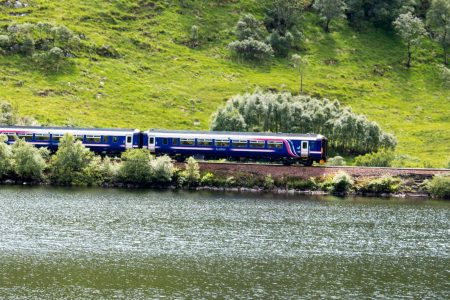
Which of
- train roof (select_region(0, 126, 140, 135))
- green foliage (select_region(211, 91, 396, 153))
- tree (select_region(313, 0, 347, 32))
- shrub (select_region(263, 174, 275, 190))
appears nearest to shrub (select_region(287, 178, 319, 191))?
shrub (select_region(263, 174, 275, 190))

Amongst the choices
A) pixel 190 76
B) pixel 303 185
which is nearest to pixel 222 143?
pixel 303 185

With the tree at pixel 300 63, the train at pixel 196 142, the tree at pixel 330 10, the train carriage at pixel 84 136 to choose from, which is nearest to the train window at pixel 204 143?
the train at pixel 196 142

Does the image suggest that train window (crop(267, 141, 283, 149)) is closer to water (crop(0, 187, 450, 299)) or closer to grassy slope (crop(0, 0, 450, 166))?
water (crop(0, 187, 450, 299))

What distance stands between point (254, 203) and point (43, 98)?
2545 inches

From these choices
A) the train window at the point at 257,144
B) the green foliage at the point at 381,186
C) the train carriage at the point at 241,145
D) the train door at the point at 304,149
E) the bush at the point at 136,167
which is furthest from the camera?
the train window at the point at 257,144

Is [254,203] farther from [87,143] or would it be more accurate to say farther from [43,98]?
[43,98]

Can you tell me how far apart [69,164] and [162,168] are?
40.7 feet

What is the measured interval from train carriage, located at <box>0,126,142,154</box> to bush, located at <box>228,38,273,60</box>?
70634 mm

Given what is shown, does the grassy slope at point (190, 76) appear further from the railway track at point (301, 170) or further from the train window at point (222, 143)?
the train window at point (222, 143)

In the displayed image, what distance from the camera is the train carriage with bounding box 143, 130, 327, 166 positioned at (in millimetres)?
100938

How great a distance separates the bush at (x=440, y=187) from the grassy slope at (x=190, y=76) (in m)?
24.2

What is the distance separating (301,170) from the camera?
Result: 330 ft

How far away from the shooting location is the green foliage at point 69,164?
3824 inches

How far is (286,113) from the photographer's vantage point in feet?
421
